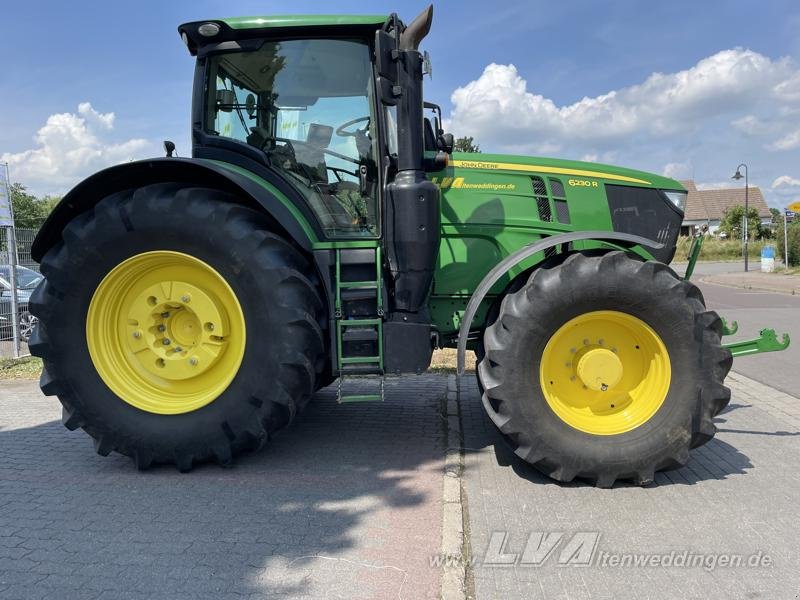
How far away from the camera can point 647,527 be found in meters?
2.96

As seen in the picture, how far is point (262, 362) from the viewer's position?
3.49 metres

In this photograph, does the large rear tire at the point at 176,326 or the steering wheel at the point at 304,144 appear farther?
the steering wheel at the point at 304,144

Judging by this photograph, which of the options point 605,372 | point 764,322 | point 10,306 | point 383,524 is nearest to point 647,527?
point 605,372

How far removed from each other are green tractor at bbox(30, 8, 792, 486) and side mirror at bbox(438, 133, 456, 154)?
0.26 m

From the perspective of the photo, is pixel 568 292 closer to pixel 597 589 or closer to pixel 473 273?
pixel 473 273

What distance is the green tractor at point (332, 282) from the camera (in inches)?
132

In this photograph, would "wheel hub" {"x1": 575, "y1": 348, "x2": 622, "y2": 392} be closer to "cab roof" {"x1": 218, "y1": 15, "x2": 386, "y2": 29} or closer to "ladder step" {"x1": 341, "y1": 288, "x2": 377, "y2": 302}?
"ladder step" {"x1": 341, "y1": 288, "x2": 377, "y2": 302}

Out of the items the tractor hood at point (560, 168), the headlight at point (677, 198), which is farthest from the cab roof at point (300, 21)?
the headlight at point (677, 198)

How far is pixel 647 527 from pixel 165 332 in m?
3.05

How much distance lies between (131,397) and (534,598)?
2677mm

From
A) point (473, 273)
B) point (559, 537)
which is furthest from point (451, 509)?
point (473, 273)

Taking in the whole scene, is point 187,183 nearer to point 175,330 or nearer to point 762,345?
point 175,330

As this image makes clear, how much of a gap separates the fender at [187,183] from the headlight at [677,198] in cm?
257

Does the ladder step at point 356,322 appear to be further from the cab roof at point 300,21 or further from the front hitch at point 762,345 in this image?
the front hitch at point 762,345
